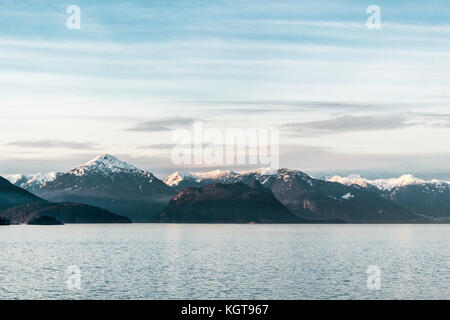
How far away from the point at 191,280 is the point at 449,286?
38.1 metres

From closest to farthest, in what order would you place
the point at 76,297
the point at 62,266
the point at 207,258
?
the point at 76,297
the point at 62,266
the point at 207,258

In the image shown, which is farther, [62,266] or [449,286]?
[62,266]

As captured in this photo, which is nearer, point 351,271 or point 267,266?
point 351,271
